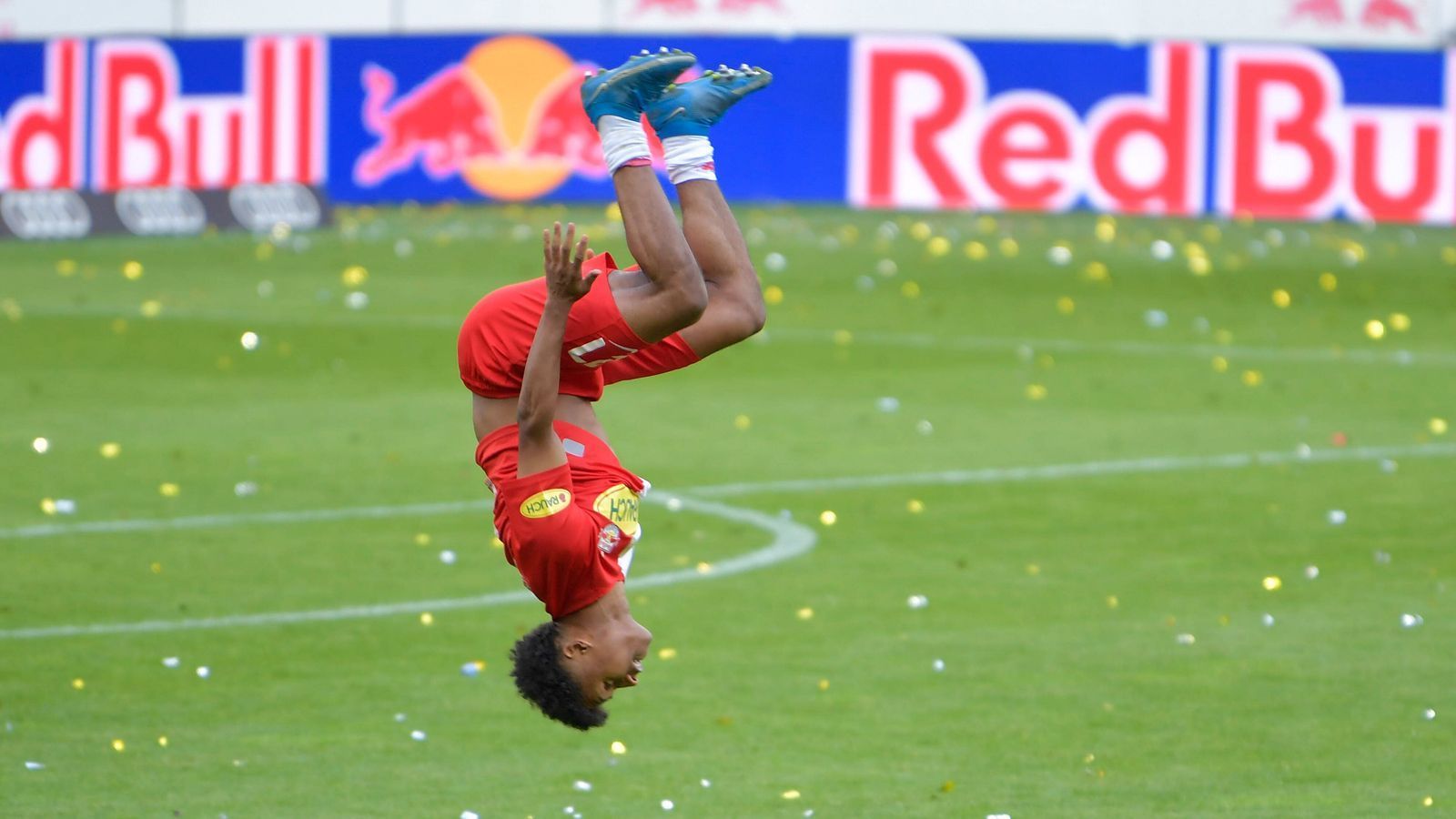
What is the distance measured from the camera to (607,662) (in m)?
7.02

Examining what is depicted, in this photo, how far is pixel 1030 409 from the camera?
16.1 m

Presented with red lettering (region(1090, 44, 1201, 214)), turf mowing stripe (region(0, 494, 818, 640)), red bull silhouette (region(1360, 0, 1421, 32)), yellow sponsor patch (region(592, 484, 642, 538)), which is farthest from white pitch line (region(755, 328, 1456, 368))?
red bull silhouette (region(1360, 0, 1421, 32))

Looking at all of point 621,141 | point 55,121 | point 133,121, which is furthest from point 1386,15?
point 621,141

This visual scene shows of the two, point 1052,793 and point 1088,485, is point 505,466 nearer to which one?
point 1052,793

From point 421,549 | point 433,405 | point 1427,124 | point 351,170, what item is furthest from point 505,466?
point 351,170

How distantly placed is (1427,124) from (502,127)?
1133 cm

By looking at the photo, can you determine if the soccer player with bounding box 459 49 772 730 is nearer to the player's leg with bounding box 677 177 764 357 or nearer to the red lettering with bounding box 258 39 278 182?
the player's leg with bounding box 677 177 764 357

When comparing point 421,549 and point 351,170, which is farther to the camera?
point 351,170

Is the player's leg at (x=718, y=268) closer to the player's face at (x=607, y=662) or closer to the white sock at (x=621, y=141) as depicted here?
the white sock at (x=621, y=141)

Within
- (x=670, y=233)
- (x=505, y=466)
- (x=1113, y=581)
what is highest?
(x=670, y=233)

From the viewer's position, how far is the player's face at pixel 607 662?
702 centimetres

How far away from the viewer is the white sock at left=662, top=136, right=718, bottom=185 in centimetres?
752

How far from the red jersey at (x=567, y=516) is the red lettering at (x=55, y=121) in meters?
23.5

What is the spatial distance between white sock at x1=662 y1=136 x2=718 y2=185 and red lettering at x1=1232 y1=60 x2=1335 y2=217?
20810mm
